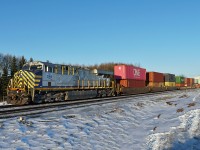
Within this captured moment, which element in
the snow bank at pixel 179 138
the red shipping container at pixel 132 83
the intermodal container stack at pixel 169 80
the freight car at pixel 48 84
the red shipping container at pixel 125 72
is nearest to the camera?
the snow bank at pixel 179 138

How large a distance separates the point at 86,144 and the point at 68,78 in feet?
52.1

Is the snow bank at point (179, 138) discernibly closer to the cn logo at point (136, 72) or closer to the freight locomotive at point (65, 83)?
the freight locomotive at point (65, 83)

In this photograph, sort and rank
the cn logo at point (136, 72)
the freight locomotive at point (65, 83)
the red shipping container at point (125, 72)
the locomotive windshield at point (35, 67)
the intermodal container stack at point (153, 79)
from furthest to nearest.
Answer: the intermodal container stack at point (153, 79) → the cn logo at point (136, 72) → the red shipping container at point (125, 72) → the locomotive windshield at point (35, 67) → the freight locomotive at point (65, 83)

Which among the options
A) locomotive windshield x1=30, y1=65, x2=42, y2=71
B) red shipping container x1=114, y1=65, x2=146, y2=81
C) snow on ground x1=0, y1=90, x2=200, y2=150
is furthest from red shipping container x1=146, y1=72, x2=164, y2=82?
snow on ground x1=0, y1=90, x2=200, y2=150

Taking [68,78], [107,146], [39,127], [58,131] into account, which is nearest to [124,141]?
[107,146]

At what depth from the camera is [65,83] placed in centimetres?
2359

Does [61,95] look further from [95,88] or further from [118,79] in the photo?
[118,79]

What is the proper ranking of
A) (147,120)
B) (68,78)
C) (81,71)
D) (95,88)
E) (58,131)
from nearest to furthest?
(58,131) < (147,120) < (68,78) < (81,71) < (95,88)

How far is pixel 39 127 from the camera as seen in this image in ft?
30.6

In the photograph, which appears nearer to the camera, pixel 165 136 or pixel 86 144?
pixel 86 144

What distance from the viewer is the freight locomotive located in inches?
763

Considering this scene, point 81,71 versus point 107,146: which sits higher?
point 81,71

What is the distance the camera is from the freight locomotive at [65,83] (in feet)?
63.6

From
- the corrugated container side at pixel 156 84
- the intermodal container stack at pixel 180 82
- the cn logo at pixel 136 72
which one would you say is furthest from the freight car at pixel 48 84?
the intermodal container stack at pixel 180 82
